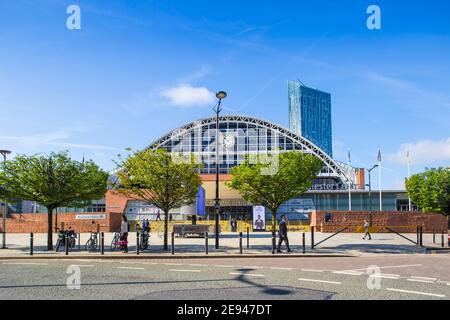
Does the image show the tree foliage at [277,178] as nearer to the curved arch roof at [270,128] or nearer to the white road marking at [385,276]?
the white road marking at [385,276]

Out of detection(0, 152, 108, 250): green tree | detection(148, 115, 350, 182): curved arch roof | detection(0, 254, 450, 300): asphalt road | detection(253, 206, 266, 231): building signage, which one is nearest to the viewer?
detection(0, 254, 450, 300): asphalt road

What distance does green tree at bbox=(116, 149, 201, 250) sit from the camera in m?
21.3

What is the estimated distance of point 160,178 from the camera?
2133cm

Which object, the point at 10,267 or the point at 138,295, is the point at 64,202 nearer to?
the point at 10,267

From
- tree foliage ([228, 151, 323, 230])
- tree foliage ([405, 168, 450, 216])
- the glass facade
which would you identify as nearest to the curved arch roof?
the glass facade

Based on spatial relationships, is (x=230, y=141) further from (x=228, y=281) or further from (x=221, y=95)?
(x=228, y=281)

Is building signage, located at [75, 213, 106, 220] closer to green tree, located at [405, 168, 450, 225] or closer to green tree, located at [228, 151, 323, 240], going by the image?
green tree, located at [228, 151, 323, 240]

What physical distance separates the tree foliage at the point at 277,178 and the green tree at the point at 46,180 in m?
8.09

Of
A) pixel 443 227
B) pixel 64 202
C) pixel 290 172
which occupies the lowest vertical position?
pixel 443 227

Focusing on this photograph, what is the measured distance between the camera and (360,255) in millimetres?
19688

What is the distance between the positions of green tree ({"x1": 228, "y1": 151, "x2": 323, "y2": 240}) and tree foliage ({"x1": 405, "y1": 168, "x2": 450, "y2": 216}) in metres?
14.8

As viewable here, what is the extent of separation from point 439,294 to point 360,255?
10.4 metres
